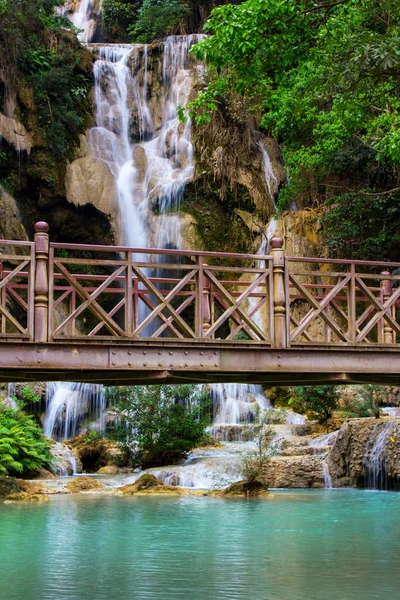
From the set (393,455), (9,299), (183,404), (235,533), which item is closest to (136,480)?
(183,404)

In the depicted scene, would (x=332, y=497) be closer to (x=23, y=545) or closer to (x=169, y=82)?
(x=23, y=545)

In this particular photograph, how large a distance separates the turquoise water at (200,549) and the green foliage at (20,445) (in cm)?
263

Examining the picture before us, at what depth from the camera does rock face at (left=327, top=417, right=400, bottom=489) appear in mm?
20156

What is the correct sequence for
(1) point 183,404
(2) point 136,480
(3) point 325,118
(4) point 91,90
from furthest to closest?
(4) point 91,90 → (3) point 325,118 → (1) point 183,404 → (2) point 136,480

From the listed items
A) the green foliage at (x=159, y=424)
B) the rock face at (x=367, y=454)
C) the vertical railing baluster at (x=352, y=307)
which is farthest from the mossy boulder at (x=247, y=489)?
the vertical railing baluster at (x=352, y=307)

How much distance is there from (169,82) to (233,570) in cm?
2674

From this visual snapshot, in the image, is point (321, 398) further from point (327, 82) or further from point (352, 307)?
point (352, 307)

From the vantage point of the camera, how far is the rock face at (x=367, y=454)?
20.2 meters

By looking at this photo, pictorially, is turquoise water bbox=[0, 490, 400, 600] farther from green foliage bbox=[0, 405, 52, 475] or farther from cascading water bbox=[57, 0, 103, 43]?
cascading water bbox=[57, 0, 103, 43]

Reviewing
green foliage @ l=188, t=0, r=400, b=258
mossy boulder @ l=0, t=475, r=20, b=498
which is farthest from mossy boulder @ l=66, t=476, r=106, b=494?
green foliage @ l=188, t=0, r=400, b=258

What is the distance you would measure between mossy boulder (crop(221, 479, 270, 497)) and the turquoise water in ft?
2.10

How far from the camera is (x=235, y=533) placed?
44.5 feet

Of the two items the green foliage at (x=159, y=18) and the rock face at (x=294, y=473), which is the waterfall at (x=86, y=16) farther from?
the rock face at (x=294, y=473)

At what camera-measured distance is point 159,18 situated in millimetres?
36812
